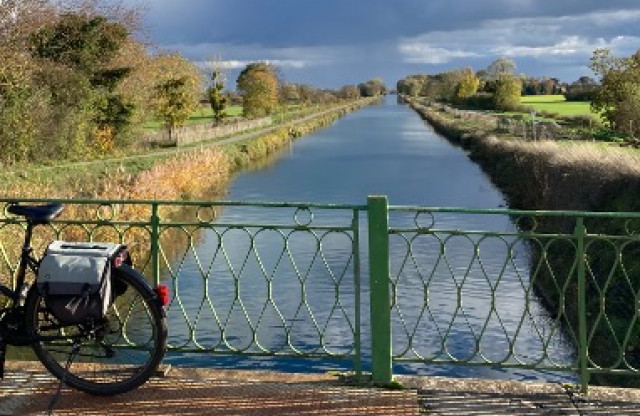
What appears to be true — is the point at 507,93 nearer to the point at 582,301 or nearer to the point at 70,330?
the point at 582,301

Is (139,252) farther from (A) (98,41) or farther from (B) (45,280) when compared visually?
(A) (98,41)

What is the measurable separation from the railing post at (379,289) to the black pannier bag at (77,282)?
4.92ft

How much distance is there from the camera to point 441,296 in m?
12.9

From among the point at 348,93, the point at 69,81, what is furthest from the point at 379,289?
the point at 348,93

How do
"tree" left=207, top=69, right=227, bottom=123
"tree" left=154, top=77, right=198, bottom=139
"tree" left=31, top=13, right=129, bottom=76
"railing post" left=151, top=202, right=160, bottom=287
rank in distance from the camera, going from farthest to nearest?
"tree" left=207, top=69, right=227, bottom=123, "tree" left=154, top=77, right=198, bottom=139, "tree" left=31, top=13, right=129, bottom=76, "railing post" left=151, top=202, right=160, bottom=287

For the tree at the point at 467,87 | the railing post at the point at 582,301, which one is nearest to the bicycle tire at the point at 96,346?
the railing post at the point at 582,301

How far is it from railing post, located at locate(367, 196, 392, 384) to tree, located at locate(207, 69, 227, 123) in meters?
48.8

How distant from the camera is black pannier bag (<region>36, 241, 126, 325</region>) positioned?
4.17 m

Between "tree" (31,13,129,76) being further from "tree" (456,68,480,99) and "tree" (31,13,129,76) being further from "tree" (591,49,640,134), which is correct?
"tree" (456,68,480,99)

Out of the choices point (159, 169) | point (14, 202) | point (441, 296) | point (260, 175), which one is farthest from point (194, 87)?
point (14, 202)

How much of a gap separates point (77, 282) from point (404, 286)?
9.74 m

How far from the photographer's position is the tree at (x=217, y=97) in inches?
2069

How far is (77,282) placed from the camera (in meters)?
4.17

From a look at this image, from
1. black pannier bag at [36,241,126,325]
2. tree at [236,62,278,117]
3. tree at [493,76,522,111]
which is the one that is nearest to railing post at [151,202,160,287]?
black pannier bag at [36,241,126,325]
